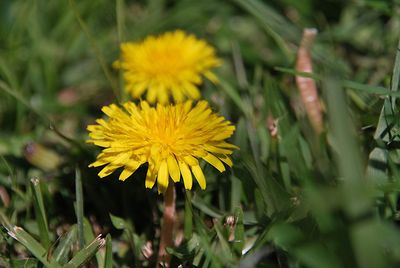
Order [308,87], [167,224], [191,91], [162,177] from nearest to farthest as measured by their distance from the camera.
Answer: [162,177] < [167,224] < [308,87] < [191,91]

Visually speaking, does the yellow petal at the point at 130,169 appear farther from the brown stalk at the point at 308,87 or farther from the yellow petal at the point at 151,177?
the brown stalk at the point at 308,87

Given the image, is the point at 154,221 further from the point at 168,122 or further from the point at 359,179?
the point at 359,179

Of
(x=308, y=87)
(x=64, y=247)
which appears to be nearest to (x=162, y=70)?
(x=308, y=87)

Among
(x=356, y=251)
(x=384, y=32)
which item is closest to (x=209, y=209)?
(x=356, y=251)

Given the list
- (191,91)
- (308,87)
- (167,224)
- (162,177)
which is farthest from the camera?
(191,91)

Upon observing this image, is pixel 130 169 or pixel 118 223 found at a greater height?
pixel 130 169

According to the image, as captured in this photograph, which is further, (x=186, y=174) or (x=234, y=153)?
(x=234, y=153)

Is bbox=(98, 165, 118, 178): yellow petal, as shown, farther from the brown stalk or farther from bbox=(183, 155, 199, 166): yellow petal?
the brown stalk

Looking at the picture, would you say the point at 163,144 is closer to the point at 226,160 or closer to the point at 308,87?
→ the point at 226,160
